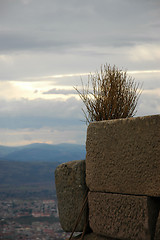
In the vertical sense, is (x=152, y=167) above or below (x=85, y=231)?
above

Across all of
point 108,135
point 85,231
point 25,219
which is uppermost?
point 108,135

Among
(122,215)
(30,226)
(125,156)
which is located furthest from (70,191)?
(30,226)

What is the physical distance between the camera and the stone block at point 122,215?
11.3ft

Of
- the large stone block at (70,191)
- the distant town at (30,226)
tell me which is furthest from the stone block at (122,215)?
the distant town at (30,226)

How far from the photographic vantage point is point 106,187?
148 inches

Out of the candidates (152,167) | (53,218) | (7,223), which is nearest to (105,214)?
(152,167)

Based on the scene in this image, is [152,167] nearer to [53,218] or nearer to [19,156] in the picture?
[53,218]

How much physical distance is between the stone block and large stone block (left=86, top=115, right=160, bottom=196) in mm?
87

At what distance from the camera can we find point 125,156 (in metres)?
3.56

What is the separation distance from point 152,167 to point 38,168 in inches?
2908

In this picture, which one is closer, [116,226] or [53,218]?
[116,226]

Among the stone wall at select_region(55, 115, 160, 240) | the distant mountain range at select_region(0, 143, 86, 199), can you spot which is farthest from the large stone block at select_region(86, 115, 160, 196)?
the distant mountain range at select_region(0, 143, 86, 199)

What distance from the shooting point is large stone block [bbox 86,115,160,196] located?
334 cm

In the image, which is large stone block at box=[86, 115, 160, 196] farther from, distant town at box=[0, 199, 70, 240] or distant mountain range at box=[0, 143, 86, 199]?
distant mountain range at box=[0, 143, 86, 199]
